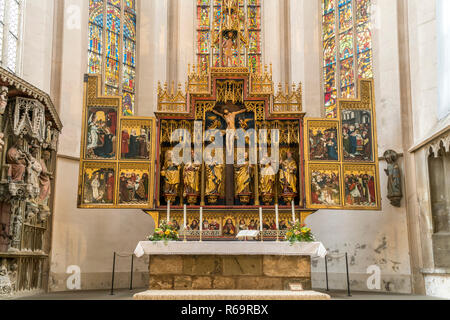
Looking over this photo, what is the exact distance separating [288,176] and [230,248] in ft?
11.9

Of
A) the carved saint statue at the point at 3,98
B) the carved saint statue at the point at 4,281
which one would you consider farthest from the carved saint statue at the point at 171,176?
the carved saint statue at the point at 3,98

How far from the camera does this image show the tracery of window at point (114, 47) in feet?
60.6

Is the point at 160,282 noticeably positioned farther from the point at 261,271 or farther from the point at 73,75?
the point at 73,75

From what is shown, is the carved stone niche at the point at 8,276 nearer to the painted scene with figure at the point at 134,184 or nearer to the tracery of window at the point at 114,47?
the painted scene with figure at the point at 134,184

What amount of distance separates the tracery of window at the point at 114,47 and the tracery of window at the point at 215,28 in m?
2.62

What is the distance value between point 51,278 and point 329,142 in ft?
28.7

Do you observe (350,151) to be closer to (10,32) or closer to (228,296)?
(228,296)

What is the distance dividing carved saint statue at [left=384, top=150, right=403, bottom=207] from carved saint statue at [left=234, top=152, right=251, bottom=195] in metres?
4.65

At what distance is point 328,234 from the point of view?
1712 centimetres

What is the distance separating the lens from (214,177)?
13.6 metres

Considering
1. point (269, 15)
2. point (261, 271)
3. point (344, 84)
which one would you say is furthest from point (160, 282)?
point (269, 15)

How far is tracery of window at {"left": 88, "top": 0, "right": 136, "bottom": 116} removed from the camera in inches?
727

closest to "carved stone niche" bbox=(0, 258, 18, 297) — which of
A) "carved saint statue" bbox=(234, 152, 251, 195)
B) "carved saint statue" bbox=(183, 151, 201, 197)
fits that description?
"carved saint statue" bbox=(183, 151, 201, 197)

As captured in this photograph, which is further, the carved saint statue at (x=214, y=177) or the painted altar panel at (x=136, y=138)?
the carved saint statue at (x=214, y=177)
